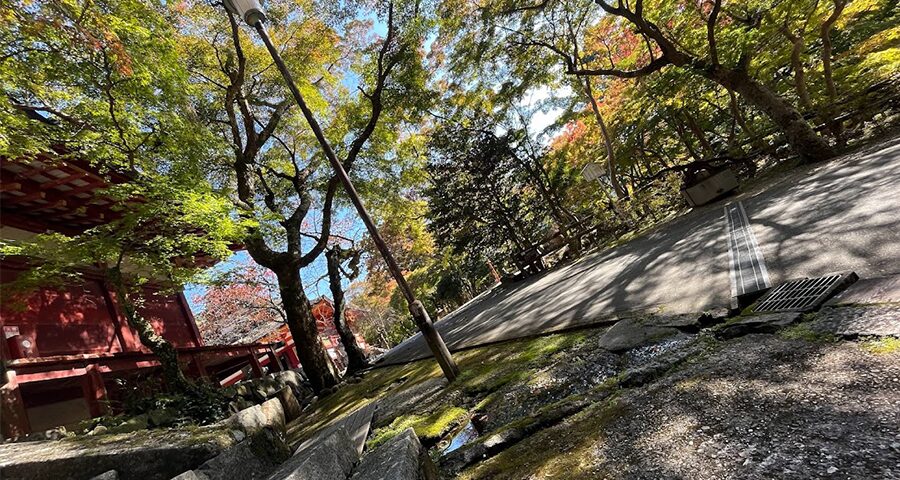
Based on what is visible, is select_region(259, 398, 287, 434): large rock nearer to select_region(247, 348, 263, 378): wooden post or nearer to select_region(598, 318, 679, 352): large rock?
select_region(598, 318, 679, 352): large rock

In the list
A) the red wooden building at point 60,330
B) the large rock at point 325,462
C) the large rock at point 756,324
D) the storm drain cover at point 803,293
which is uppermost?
the red wooden building at point 60,330

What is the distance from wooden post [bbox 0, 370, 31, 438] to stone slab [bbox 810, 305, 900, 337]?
8763mm

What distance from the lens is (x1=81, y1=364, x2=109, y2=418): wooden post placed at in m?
6.65

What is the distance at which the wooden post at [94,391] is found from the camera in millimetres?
6652

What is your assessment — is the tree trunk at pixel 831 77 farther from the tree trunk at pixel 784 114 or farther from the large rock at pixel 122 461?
the large rock at pixel 122 461

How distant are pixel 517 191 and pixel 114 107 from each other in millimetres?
16032

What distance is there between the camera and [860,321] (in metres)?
2.24

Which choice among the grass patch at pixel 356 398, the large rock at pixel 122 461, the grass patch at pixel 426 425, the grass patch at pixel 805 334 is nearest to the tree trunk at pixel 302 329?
the grass patch at pixel 356 398

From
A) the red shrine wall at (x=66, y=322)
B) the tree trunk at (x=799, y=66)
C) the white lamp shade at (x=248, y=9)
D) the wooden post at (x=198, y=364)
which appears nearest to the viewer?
the white lamp shade at (x=248, y=9)

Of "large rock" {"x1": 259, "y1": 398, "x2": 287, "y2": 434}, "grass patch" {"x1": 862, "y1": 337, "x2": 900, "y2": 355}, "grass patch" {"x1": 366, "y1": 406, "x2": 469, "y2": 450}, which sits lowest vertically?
"grass patch" {"x1": 862, "y1": 337, "x2": 900, "y2": 355}

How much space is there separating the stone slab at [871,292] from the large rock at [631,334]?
1.02m

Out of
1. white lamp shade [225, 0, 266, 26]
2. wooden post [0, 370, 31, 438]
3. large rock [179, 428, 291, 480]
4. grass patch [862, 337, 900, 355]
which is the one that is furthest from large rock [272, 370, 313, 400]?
grass patch [862, 337, 900, 355]

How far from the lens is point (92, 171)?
624cm

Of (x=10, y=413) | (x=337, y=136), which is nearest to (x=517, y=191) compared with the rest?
(x=337, y=136)
